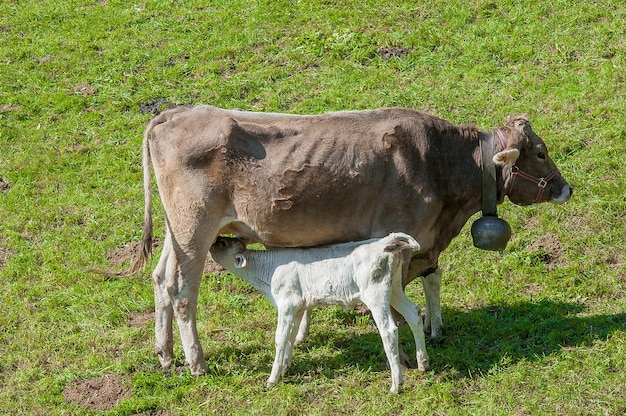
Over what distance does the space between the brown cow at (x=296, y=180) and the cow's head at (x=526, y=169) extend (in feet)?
0.23

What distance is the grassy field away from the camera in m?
9.95

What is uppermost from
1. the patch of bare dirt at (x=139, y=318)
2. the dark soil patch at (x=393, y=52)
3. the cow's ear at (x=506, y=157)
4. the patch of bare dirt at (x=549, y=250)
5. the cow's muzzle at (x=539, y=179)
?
the cow's ear at (x=506, y=157)

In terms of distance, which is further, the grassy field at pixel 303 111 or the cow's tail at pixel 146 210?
the cow's tail at pixel 146 210

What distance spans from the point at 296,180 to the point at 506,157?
7.54ft

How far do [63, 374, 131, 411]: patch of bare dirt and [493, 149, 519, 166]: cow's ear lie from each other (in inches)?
184

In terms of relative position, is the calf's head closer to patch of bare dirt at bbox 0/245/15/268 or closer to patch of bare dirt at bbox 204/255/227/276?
patch of bare dirt at bbox 204/255/227/276

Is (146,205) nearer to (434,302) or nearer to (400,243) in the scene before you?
(400,243)

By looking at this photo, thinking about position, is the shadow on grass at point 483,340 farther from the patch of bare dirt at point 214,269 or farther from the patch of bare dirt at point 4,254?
the patch of bare dirt at point 4,254

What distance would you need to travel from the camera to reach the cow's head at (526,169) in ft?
34.2

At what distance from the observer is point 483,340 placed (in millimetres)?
10555

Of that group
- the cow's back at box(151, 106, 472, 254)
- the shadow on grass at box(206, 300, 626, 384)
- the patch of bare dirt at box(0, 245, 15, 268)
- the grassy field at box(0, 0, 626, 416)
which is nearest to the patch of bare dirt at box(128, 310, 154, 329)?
the grassy field at box(0, 0, 626, 416)

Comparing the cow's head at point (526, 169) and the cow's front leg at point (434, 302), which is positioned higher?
the cow's head at point (526, 169)

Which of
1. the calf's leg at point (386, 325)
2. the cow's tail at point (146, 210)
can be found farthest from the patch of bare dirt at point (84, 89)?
the calf's leg at point (386, 325)

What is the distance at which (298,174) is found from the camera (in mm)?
9844
